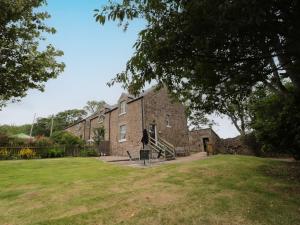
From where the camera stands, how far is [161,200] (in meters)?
6.82

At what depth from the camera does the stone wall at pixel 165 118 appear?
81.2 feet

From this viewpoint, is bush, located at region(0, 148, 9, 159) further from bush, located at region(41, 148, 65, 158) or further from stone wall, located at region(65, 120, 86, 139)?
stone wall, located at region(65, 120, 86, 139)

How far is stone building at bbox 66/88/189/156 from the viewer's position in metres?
24.4

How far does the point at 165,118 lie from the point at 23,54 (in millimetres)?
16909

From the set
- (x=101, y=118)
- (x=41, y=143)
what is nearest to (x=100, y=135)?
(x=101, y=118)

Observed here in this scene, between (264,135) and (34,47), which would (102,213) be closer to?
(34,47)

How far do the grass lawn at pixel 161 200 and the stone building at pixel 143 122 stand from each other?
46.5 ft

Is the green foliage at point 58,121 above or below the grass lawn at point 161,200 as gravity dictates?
above

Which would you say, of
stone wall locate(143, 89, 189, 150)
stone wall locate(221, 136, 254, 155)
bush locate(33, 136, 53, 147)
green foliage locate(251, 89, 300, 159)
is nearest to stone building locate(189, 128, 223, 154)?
stone wall locate(221, 136, 254, 155)

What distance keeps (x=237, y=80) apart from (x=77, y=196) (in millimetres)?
6168

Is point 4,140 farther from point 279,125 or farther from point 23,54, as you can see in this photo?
point 279,125

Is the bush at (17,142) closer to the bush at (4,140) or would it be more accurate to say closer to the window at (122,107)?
the bush at (4,140)

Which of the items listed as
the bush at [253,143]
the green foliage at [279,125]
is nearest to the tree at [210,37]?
the green foliage at [279,125]

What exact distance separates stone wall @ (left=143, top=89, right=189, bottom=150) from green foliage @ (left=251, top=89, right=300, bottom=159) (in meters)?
11.8
